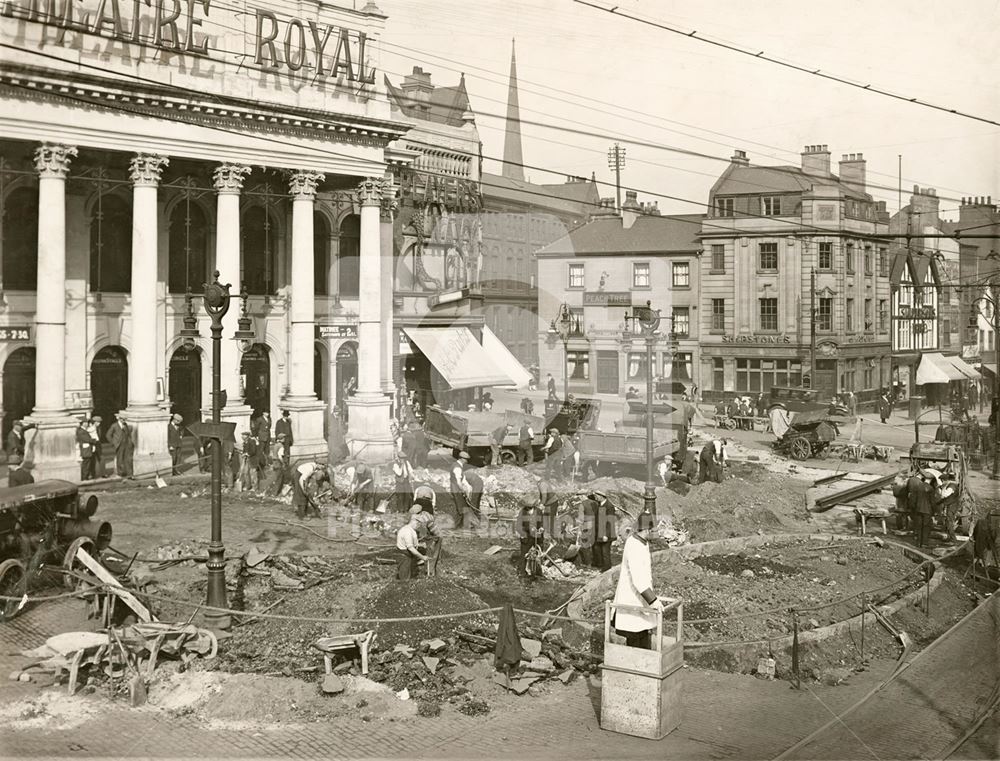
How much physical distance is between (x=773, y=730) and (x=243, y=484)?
16850 mm

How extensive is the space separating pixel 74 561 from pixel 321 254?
1957 centimetres

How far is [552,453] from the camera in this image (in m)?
25.5

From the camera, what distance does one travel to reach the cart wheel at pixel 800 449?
97.4ft

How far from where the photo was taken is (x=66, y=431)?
23.1 meters

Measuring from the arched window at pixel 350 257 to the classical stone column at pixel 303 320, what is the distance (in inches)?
145

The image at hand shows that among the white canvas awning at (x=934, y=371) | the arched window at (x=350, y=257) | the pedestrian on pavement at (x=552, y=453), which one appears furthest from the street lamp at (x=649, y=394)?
the white canvas awning at (x=934, y=371)

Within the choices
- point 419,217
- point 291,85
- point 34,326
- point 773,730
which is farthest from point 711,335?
point 773,730

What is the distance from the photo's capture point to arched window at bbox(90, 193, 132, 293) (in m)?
26.3

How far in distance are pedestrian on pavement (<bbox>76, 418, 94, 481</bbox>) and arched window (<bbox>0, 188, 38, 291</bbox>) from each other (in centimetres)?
498

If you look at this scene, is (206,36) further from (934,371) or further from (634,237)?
(934,371)

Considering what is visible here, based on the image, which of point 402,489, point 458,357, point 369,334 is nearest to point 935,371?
point 458,357

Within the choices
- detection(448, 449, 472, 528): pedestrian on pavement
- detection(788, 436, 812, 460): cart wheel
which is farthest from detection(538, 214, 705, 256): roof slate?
detection(448, 449, 472, 528): pedestrian on pavement

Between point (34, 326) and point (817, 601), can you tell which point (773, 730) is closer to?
point (817, 601)

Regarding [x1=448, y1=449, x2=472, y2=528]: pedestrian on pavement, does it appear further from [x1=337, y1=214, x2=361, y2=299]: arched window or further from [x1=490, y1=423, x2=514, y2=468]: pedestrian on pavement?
[x1=337, y1=214, x2=361, y2=299]: arched window
